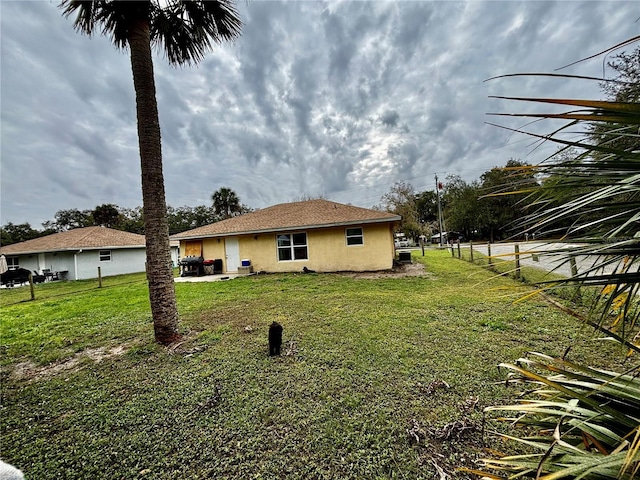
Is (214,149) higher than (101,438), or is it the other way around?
(214,149)

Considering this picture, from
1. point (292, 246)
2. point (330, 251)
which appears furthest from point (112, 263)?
point (330, 251)

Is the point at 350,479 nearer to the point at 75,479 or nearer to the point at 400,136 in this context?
the point at 75,479

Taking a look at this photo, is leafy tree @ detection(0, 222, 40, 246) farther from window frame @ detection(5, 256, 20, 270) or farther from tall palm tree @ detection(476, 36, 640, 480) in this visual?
tall palm tree @ detection(476, 36, 640, 480)

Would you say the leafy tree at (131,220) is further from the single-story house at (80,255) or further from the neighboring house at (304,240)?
the neighboring house at (304,240)

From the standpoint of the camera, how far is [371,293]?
26.6 feet

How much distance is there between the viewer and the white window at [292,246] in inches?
538

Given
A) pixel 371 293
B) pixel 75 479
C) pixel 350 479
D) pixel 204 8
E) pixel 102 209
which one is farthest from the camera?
pixel 102 209

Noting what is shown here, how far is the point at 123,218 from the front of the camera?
116 feet

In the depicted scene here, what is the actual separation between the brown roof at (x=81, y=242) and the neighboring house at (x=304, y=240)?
781cm

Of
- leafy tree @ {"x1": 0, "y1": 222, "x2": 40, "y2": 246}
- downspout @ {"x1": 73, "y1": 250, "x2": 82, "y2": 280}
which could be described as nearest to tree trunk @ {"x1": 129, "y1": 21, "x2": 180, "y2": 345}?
downspout @ {"x1": 73, "y1": 250, "x2": 82, "y2": 280}

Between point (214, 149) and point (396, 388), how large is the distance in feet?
63.8

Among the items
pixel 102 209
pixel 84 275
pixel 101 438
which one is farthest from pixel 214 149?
pixel 102 209

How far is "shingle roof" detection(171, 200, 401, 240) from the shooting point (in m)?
12.4

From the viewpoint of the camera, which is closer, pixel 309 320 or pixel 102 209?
pixel 309 320
